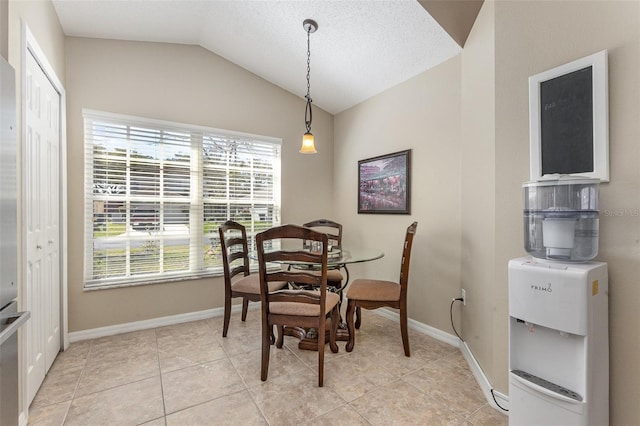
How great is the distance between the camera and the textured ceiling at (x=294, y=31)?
7.49 feet

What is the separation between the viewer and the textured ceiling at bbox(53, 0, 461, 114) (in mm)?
2282

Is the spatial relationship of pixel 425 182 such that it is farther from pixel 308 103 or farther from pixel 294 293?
pixel 294 293

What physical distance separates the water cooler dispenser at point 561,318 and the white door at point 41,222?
267 cm

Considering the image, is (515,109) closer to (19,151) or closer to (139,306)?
(19,151)

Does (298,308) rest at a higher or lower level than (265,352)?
higher

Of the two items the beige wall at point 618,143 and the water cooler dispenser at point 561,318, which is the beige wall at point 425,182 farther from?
the water cooler dispenser at point 561,318

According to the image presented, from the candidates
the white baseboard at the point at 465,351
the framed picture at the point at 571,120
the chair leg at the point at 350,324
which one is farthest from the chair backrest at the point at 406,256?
the framed picture at the point at 571,120

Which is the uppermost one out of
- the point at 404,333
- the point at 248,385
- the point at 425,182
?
the point at 425,182

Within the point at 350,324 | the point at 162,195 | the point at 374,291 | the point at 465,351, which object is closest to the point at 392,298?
the point at 374,291

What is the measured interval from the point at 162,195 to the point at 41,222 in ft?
3.46

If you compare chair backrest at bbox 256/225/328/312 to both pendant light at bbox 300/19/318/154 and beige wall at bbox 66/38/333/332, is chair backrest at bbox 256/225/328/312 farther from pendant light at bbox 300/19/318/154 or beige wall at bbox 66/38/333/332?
beige wall at bbox 66/38/333/332

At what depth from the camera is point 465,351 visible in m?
2.34

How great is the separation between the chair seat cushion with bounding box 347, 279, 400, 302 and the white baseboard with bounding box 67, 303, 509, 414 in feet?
2.01

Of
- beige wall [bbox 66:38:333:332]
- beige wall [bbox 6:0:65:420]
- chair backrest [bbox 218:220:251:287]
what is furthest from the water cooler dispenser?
beige wall [bbox 66:38:333:332]
